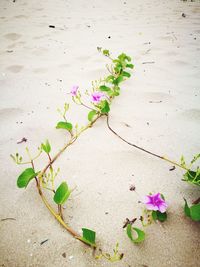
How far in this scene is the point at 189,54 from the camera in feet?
7.57

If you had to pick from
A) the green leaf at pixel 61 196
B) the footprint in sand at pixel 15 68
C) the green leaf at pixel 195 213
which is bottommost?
the green leaf at pixel 195 213

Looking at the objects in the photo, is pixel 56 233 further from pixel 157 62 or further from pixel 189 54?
pixel 189 54

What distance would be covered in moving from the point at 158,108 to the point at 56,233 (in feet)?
3.62

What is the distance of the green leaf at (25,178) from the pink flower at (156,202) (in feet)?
1.67

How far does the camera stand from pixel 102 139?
1316 millimetres

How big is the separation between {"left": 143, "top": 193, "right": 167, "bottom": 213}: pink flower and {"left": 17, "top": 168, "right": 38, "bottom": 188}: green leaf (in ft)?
1.67

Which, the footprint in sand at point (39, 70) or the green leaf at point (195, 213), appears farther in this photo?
the footprint in sand at point (39, 70)

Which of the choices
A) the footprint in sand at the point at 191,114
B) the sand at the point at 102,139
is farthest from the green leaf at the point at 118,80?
the footprint in sand at the point at 191,114

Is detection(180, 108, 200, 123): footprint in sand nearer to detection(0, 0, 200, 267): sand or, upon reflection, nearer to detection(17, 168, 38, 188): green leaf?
detection(0, 0, 200, 267): sand

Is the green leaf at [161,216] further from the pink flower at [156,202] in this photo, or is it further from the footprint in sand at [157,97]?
the footprint in sand at [157,97]

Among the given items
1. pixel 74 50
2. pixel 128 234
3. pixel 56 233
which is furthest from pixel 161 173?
pixel 74 50

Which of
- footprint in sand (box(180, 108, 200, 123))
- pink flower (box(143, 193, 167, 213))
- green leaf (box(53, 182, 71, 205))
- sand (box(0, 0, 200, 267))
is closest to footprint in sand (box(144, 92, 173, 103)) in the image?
sand (box(0, 0, 200, 267))

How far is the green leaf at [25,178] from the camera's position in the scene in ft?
3.05

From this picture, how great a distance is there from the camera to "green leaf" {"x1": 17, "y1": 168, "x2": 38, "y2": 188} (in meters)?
0.93
